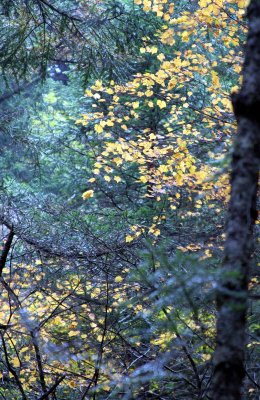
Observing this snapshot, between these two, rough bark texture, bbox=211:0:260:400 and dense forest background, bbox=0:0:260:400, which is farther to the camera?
dense forest background, bbox=0:0:260:400

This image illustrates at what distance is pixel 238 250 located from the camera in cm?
185

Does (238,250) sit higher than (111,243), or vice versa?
(111,243)

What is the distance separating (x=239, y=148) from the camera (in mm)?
1883

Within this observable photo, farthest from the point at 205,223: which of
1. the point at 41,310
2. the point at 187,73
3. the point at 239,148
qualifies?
the point at 239,148

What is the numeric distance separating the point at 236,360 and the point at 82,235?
→ 4563 millimetres

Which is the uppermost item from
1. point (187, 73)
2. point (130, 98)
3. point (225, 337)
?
point (130, 98)

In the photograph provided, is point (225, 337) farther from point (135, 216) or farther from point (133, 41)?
point (135, 216)

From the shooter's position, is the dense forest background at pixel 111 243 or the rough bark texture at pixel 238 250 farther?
the dense forest background at pixel 111 243

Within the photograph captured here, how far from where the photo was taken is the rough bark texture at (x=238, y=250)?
181cm

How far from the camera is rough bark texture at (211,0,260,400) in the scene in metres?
1.81

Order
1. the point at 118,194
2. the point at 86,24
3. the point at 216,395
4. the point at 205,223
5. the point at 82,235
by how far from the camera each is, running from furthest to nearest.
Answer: the point at 118,194
the point at 205,223
the point at 86,24
the point at 82,235
the point at 216,395

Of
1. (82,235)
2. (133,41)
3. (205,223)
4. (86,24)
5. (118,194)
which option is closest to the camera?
(82,235)

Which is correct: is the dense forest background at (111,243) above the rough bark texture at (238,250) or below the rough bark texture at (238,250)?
above

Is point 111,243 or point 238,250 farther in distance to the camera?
point 111,243
